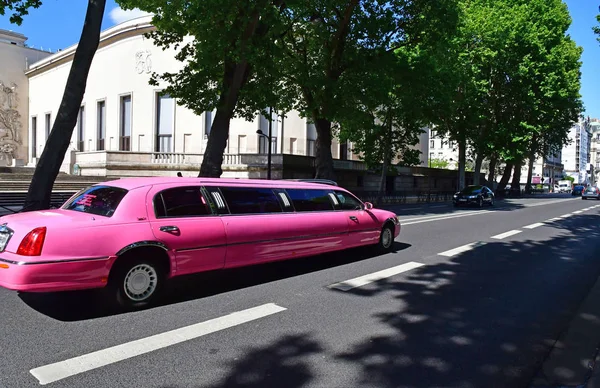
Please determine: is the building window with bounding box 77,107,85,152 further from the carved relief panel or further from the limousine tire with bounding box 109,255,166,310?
the limousine tire with bounding box 109,255,166,310

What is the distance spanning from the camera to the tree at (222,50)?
49.0 ft

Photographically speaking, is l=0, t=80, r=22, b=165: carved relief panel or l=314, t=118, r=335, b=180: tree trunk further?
l=0, t=80, r=22, b=165: carved relief panel

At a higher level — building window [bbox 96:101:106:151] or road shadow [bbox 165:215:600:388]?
building window [bbox 96:101:106:151]

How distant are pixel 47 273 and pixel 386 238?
20.9 feet

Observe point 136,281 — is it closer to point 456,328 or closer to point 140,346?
point 140,346

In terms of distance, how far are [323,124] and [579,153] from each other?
155 metres

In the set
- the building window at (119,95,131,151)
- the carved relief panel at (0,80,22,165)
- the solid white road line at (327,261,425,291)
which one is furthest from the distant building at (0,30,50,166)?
the solid white road line at (327,261,425,291)

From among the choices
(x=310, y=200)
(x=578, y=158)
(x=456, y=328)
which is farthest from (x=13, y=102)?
(x=578, y=158)

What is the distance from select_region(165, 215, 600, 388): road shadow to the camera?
11.4 ft

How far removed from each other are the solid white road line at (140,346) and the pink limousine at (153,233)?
100 centimetres

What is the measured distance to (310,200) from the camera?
7.29m

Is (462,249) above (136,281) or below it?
below

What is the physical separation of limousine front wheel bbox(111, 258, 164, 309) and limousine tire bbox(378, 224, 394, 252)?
4931 mm

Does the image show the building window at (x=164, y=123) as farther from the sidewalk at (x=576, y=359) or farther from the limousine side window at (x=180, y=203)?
the sidewalk at (x=576, y=359)
